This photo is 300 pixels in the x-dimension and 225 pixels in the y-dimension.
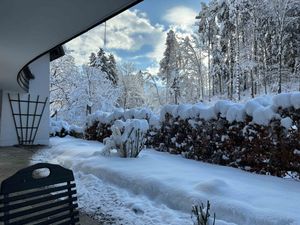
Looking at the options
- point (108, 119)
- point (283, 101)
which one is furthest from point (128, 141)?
point (108, 119)

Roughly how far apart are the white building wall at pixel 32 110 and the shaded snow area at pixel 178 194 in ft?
25.0

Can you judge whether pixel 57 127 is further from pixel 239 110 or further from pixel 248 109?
pixel 248 109

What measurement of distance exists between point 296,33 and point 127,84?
18628 millimetres

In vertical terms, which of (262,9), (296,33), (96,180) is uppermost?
(262,9)

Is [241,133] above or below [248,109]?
below

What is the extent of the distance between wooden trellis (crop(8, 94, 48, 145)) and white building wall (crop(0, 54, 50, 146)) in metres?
0.09

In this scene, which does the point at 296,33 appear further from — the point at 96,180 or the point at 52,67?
the point at 96,180

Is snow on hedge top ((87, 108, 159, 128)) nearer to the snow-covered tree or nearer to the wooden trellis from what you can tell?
the wooden trellis

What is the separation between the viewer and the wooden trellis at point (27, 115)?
12.6 meters

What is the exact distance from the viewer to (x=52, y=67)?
77.5 ft

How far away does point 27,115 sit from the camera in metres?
12.9

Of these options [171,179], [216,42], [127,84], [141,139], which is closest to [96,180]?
[171,179]

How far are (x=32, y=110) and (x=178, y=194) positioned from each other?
10.5 meters

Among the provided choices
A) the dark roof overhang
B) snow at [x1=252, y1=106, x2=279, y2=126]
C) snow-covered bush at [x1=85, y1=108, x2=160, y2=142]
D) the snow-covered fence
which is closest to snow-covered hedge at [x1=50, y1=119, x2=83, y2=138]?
snow-covered bush at [x1=85, y1=108, x2=160, y2=142]
